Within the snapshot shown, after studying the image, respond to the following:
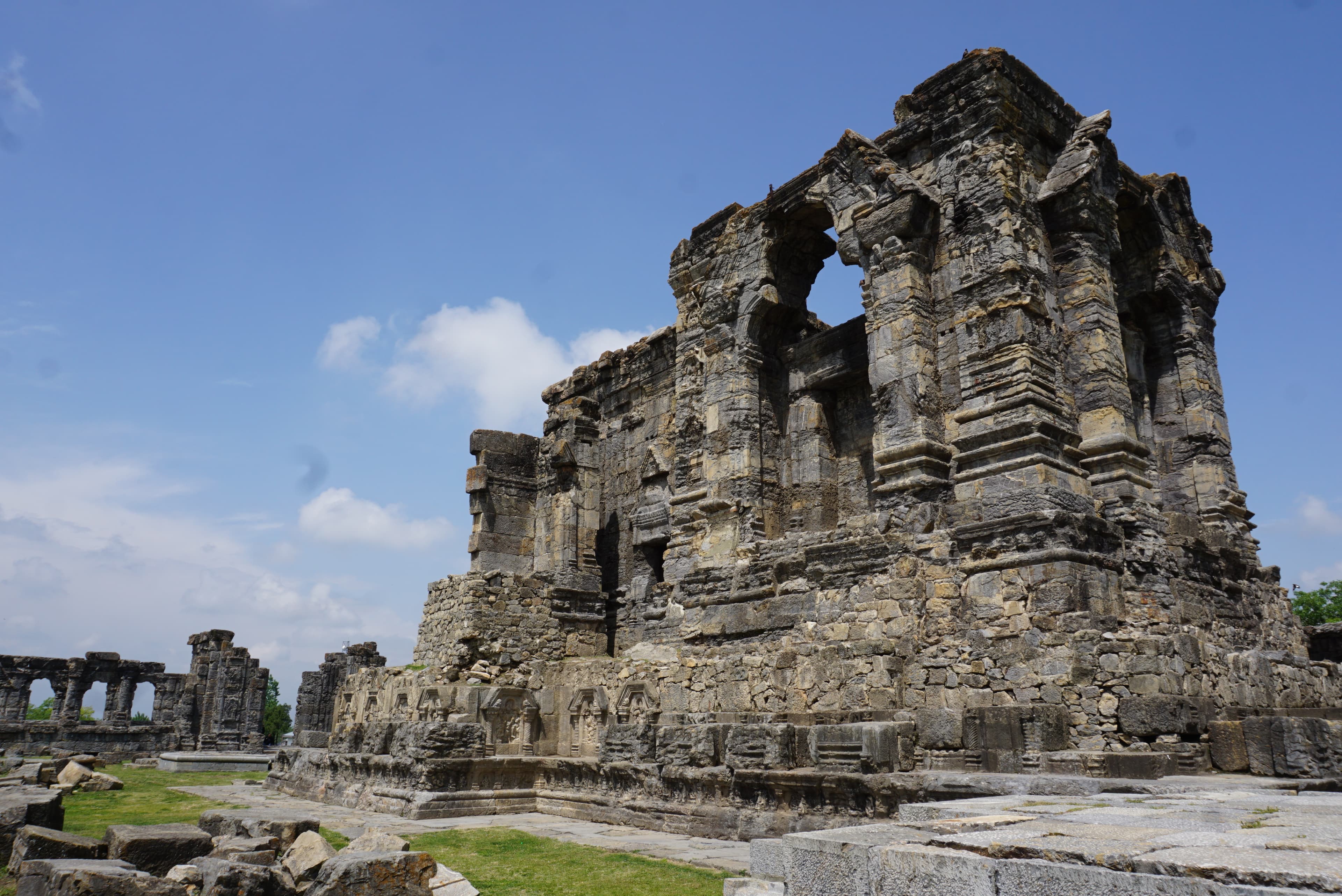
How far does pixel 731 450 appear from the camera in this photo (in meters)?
13.4

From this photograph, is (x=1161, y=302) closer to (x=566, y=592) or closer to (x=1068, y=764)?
(x=1068, y=764)

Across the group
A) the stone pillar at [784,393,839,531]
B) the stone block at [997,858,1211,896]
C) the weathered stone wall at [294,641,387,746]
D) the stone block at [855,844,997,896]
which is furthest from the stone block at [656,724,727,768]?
the weathered stone wall at [294,641,387,746]

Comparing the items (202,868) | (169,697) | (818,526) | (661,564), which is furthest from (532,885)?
(169,697)

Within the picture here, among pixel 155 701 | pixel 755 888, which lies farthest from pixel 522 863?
pixel 155 701

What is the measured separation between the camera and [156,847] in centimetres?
685

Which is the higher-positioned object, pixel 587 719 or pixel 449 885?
pixel 587 719

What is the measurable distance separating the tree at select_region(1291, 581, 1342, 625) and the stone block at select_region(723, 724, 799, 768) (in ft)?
109

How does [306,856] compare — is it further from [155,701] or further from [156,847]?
[155,701]

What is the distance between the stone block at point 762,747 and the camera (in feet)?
29.9

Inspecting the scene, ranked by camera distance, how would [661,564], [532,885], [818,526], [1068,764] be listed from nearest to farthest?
[532,885]
[1068,764]
[818,526]
[661,564]

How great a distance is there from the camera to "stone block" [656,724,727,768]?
1009 centimetres

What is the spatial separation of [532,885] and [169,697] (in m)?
36.0

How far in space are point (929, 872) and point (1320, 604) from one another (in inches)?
1566

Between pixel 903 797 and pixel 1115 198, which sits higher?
pixel 1115 198
